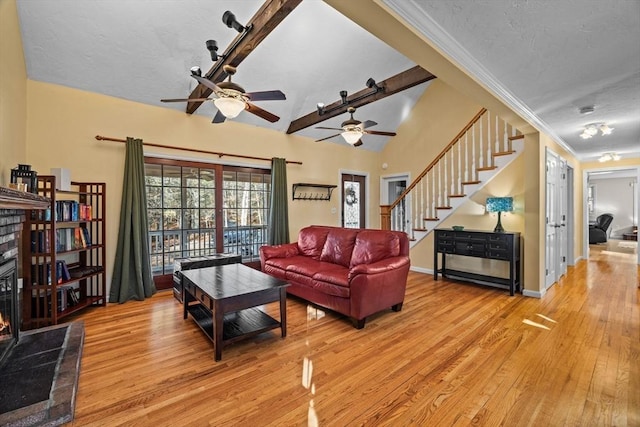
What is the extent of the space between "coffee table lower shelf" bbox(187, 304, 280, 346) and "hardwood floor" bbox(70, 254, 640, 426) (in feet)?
0.44

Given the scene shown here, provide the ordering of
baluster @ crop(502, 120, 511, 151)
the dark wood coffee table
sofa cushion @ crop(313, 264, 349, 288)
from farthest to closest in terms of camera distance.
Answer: baluster @ crop(502, 120, 511, 151), sofa cushion @ crop(313, 264, 349, 288), the dark wood coffee table

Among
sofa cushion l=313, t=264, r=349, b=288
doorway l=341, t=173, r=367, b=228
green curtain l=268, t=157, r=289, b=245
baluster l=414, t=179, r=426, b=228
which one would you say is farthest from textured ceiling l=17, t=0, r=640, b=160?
sofa cushion l=313, t=264, r=349, b=288

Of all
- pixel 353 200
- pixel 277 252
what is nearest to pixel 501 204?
pixel 353 200

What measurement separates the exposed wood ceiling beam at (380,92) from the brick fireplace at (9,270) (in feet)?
12.1

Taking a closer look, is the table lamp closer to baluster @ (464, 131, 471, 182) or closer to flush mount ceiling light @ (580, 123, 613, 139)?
baluster @ (464, 131, 471, 182)

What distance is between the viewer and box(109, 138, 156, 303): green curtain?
3.88m

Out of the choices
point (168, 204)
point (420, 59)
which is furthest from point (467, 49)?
point (168, 204)

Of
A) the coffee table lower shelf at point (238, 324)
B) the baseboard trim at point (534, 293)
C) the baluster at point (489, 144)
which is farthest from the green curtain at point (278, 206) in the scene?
the baseboard trim at point (534, 293)

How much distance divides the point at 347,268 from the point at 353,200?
3.25 meters

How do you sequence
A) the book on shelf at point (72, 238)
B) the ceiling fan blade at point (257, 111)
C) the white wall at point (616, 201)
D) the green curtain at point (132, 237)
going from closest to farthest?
1. the ceiling fan blade at point (257, 111)
2. the book on shelf at point (72, 238)
3. the green curtain at point (132, 237)
4. the white wall at point (616, 201)

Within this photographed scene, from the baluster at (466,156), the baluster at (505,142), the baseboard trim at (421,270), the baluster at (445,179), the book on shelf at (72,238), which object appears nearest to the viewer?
the book on shelf at (72,238)

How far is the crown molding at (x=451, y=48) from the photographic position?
168 centimetres

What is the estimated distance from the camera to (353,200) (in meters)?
6.83

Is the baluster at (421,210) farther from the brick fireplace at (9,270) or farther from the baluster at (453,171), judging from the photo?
the brick fireplace at (9,270)
